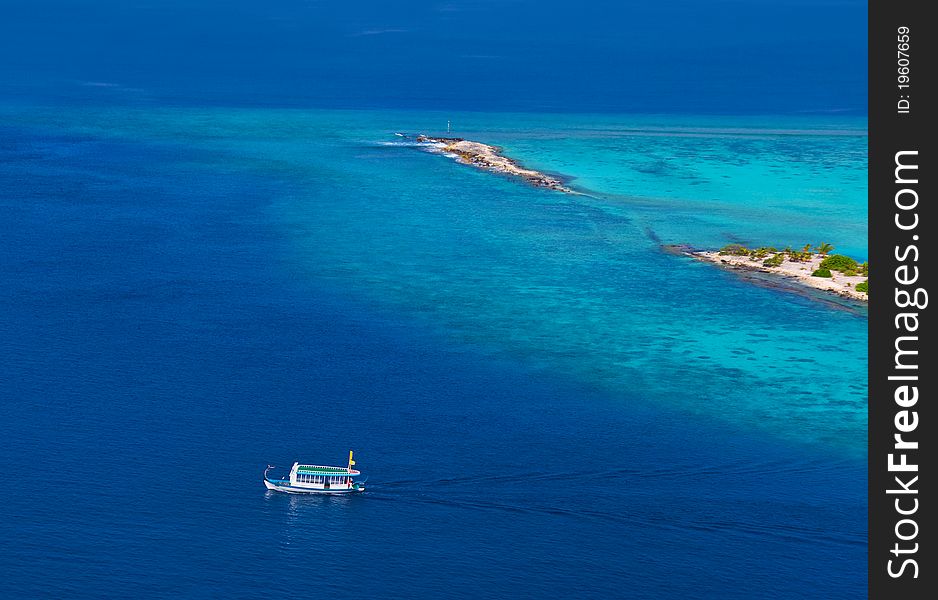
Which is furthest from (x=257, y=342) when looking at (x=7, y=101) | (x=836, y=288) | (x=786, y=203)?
(x=7, y=101)

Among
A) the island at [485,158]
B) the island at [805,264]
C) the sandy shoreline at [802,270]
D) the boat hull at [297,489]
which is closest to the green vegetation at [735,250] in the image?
the island at [805,264]

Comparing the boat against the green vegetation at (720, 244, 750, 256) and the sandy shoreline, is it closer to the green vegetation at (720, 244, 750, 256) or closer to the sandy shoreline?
the sandy shoreline

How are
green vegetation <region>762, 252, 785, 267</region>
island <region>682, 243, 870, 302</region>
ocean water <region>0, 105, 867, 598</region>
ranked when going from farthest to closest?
green vegetation <region>762, 252, 785, 267</region>
island <region>682, 243, 870, 302</region>
ocean water <region>0, 105, 867, 598</region>

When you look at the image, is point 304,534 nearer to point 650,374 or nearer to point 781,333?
point 650,374

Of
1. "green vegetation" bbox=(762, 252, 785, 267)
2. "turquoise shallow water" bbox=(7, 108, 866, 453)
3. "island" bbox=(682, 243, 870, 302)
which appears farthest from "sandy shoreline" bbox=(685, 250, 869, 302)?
"turquoise shallow water" bbox=(7, 108, 866, 453)

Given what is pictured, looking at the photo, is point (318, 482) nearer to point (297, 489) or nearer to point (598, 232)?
point (297, 489)

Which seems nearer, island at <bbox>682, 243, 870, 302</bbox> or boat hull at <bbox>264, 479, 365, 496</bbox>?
boat hull at <bbox>264, 479, 365, 496</bbox>
